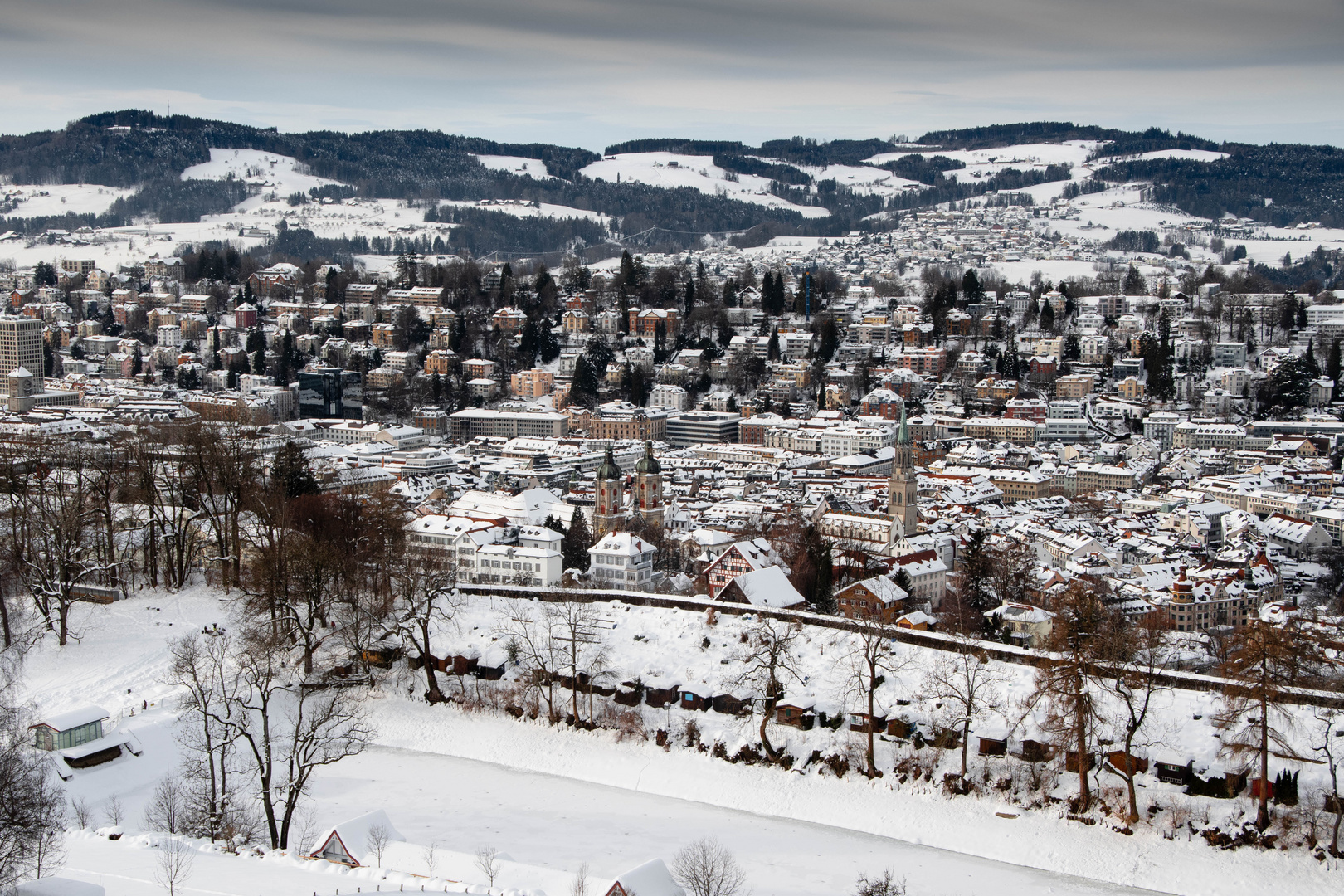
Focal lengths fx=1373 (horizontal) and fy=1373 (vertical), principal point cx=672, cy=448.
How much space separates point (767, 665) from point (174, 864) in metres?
7.82

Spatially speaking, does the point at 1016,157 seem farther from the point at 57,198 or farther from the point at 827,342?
the point at 827,342

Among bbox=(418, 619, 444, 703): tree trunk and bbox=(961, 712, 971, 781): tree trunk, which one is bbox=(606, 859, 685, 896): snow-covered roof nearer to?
bbox=(961, 712, 971, 781): tree trunk

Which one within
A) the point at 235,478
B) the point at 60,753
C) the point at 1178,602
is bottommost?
the point at 1178,602

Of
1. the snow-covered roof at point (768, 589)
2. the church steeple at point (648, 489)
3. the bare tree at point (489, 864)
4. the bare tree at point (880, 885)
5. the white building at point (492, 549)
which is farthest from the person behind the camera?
the church steeple at point (648, 489)

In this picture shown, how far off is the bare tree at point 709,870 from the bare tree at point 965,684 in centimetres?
345

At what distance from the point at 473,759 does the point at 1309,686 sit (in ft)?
34.1

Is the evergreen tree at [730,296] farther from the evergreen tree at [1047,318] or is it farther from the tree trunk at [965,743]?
the tree trunk at [965,743]

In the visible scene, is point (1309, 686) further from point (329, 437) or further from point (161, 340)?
point (161, 340)

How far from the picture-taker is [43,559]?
21.0m

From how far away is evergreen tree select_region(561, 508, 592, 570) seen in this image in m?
29.6

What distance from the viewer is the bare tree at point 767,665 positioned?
17.4m

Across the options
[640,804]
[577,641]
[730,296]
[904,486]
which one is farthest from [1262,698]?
[730,296]

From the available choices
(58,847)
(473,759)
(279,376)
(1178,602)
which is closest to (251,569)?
(473,759)

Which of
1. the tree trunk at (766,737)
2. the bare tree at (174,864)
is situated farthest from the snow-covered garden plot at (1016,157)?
the bare tree at (174,864)
